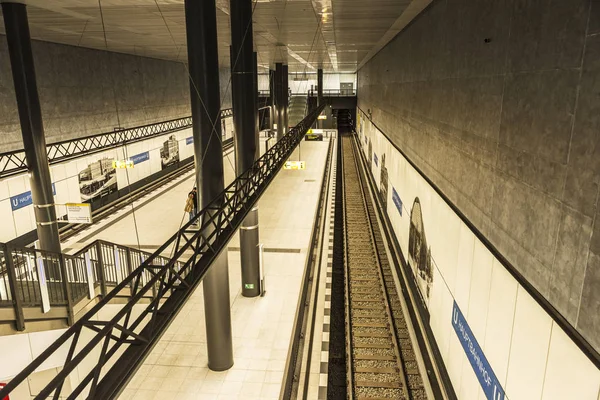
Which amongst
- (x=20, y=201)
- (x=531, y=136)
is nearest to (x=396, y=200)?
(x=531, y=136)

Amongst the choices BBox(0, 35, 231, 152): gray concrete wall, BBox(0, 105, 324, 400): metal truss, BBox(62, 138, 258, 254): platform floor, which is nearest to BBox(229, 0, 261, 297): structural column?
BBox(0, 105, 324, 400): metal truss

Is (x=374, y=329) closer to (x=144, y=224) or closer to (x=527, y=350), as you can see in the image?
(x=527, y=350)

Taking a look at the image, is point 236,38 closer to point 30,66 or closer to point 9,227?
point 30,66

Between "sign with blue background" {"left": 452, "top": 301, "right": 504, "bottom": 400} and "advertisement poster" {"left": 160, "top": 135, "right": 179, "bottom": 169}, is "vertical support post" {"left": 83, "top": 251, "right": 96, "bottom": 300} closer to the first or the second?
"sign with blue background" {"left": 452, "top": 301, "right": 504, "bottom": 400}

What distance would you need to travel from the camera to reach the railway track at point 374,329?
7.57m

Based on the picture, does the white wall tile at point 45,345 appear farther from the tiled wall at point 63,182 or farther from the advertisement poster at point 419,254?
the advertisement poster at point 419,254

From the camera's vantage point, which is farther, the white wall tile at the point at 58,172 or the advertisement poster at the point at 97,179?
the advertisement poster at the point at 97,179

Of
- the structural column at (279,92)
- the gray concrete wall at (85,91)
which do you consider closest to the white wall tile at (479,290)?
the gray concrete wall at (85,91)

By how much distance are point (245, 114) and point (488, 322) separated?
21.3 ft

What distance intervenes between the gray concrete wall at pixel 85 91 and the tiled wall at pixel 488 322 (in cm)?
786

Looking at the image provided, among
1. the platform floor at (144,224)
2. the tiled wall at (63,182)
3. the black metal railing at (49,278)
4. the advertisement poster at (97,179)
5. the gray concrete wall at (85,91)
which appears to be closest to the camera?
the black metal railing at (49,278)

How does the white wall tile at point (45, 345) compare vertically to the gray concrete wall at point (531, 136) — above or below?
below

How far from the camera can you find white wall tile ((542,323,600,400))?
3205 millimetres

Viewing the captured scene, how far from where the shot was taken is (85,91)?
56.1 feet
